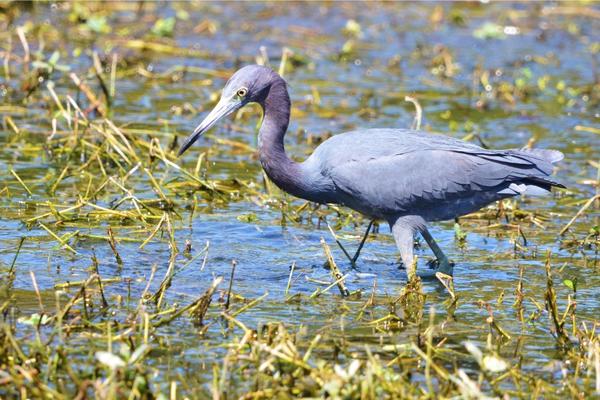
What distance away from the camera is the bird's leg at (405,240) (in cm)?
672

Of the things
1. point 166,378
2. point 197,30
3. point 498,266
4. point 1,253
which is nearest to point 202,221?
point 1,253

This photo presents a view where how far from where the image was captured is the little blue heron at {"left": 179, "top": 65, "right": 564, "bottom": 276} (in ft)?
22.1

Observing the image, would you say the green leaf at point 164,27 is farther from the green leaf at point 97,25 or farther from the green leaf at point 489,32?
the green leaf at point 489,32

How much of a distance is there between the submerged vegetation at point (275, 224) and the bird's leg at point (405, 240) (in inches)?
8.8

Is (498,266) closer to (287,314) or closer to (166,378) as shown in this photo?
(287,314)

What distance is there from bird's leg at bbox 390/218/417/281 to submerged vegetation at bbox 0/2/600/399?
225mm

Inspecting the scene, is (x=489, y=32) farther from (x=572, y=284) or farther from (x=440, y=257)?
(x=572, y=284)

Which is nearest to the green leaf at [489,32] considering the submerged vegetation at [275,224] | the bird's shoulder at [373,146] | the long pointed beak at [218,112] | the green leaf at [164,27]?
the submerged vegetation at [275,224]

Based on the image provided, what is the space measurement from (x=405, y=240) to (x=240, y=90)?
140cm

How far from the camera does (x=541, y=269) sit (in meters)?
7.09

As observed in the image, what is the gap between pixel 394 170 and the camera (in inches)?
266

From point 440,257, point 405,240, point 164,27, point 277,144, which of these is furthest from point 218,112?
point 164,27

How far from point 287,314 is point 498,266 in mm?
1865

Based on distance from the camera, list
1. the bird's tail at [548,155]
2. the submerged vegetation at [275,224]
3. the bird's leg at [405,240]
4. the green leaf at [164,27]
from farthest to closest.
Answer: the green leaf at [164,27]
the bird's tail at [548,155]
the bird's leg at [405,240]
the submerged vegetation at [275,224]
